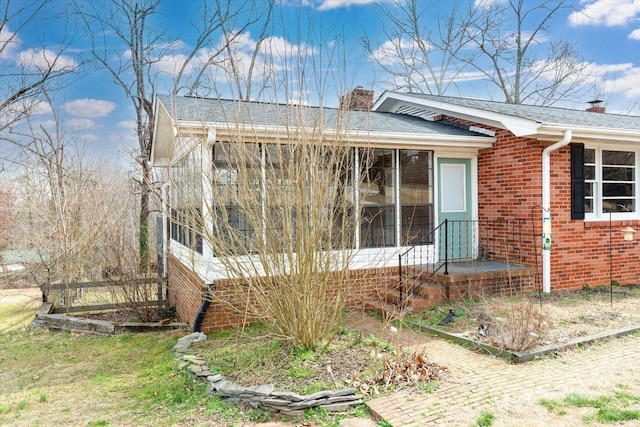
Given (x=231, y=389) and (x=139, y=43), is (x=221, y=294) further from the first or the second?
(x=139, y=43)

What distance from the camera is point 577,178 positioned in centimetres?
788

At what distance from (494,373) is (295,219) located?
2.62 meters

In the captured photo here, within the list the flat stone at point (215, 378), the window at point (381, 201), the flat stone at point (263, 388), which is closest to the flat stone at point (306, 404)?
the flat stone at point (263, 388)

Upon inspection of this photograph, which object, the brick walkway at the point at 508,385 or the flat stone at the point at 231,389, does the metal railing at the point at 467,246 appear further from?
the flat stone at the point at 231,389

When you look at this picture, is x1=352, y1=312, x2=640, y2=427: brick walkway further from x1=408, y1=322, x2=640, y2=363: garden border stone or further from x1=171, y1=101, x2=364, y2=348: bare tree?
x1=171, y1=101, x2=364, y2=348: bare tree

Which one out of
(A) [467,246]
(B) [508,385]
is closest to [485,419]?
(B) [508,385]

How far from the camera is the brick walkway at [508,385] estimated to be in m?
3.45

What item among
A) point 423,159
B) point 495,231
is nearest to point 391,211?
point 423,159

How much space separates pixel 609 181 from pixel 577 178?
4.00 feet

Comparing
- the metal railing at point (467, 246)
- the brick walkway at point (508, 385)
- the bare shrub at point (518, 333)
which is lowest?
the brick walkway at point (508, 385)

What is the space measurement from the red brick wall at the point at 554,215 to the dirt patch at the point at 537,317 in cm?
58

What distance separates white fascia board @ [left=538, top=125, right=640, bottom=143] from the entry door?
1686 mm

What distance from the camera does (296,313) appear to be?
447 cm

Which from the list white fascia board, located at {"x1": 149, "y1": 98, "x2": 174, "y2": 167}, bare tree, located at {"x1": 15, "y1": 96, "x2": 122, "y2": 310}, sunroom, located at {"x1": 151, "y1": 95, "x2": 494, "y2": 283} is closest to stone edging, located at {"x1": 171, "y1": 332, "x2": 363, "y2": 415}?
sunroom, located at {"x1": 151, "y1": 95, "x2": 494, "y2": 283}
